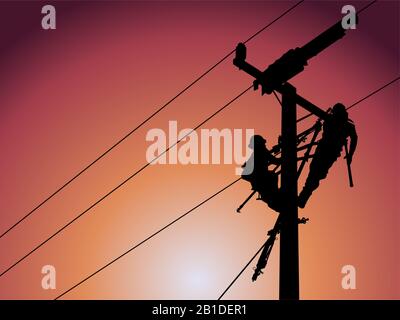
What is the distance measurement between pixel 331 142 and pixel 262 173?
1032 millimetres

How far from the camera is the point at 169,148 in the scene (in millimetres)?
9445

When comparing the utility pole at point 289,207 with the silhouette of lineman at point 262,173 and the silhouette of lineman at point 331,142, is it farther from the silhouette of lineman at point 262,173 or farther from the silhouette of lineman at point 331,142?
the silhouette of lineman at point 331,142

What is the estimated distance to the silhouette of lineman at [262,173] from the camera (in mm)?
7188

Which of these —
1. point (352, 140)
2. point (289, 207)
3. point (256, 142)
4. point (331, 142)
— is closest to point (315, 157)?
point (331, 142)

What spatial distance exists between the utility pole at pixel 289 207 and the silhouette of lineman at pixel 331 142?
406 mm

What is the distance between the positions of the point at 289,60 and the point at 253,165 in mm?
1501

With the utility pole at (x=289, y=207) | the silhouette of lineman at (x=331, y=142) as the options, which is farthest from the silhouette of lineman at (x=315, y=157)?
the utility pole at (x=289, y=207)

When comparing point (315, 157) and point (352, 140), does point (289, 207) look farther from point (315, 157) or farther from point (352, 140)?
point (352, 140)

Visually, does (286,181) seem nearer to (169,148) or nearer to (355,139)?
(355,139)
